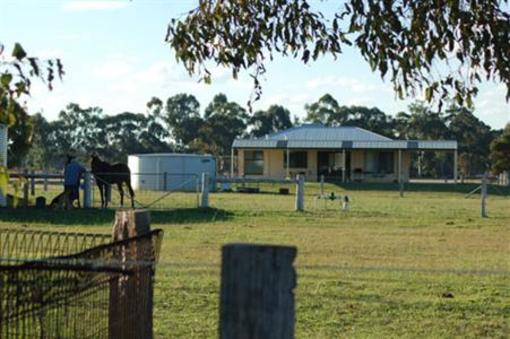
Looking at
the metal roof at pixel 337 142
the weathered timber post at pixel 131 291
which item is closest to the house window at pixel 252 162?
the metal roof at pixel 337 142

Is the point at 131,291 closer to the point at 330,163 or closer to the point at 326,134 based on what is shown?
the point at 330,163

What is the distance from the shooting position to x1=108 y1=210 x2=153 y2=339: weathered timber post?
5.52 meters

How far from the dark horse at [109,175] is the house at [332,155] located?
106 ft

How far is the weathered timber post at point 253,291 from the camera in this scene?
3047 mm

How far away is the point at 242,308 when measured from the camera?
305cm

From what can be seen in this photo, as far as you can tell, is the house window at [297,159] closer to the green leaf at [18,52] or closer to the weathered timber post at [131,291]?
the weathered timber post at [131,291]

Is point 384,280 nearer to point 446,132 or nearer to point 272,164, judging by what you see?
point 272,164

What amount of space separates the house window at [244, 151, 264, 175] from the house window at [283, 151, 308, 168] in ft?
6.80

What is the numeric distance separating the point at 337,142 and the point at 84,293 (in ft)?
184

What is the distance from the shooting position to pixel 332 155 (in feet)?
209

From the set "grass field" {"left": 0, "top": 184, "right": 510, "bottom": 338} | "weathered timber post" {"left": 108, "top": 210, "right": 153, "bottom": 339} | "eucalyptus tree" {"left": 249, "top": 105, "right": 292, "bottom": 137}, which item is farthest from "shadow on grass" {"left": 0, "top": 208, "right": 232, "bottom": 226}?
"eucalyptus tree" {"left": 249, "top": 105, "right": 292, "bottom": 137}

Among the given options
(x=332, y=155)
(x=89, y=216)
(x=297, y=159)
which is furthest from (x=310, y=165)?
(x=89, y=216)

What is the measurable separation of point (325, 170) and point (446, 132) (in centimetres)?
3949

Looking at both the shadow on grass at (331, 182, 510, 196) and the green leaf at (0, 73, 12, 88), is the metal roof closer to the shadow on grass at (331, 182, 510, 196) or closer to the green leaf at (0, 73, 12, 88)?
the shadow on grass at (331, 182, 510, 196)
